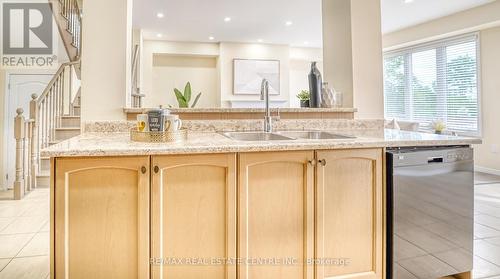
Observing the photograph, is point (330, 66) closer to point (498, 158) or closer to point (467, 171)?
point (467, 171)

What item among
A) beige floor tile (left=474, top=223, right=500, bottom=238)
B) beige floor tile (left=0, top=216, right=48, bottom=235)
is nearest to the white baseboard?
beige floor tile (left=474, top=223, right=500, bottom=238)

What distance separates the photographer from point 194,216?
4.69 feet

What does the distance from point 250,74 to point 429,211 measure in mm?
6088

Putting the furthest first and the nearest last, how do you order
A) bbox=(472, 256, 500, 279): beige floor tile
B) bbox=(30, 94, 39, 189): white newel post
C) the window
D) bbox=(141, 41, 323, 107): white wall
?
bbox=(141, 41, 323, 107): white wall < the window < bbox=(30, 94, 39, 189): white newel post < bbox=(472, 256, 500, 279): beige floor tile

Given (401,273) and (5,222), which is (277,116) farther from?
(5,222)

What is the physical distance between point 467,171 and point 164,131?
5.56 ft

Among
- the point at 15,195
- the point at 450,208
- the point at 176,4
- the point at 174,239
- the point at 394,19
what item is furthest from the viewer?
the point at 394,19

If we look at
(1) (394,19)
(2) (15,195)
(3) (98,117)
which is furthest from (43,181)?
(1) (394,19)

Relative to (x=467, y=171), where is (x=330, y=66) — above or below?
above

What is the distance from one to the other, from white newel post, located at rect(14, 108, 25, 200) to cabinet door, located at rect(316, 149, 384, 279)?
12.5ft

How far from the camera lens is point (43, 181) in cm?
422

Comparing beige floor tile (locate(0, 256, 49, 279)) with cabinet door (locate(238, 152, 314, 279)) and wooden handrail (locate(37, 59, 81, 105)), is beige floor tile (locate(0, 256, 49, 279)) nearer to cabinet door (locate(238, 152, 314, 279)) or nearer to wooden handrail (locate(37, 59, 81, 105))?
cabinet door (locate(238, 152, 314, 279))

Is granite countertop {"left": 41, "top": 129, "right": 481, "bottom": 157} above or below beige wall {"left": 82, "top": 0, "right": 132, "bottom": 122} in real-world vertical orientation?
below

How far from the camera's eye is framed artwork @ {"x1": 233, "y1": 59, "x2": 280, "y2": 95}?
733 centimetres
